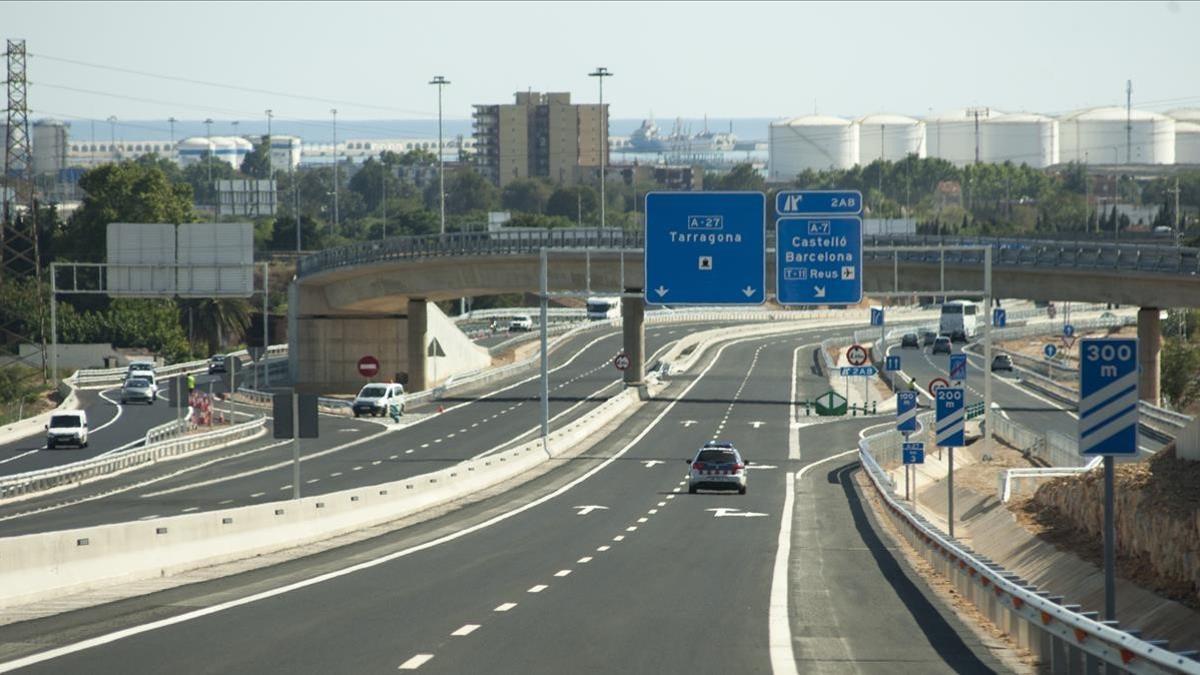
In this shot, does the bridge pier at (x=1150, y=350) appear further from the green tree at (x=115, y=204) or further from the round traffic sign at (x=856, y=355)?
the green tree at (x=115, y=204)

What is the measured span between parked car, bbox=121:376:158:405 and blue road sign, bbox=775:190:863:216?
47.1 metres

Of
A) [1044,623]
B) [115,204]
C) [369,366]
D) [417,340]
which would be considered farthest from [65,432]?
[115,204]

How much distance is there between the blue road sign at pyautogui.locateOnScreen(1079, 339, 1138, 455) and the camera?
14523 millimetres

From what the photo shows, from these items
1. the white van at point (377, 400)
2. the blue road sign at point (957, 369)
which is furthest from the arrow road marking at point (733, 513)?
the white van at point (377, 400)

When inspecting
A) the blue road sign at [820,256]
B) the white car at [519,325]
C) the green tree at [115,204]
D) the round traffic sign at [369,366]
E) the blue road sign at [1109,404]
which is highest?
the green tree at [115,204]

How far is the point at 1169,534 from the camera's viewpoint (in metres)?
24.4

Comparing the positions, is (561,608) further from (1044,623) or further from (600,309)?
(600,309)

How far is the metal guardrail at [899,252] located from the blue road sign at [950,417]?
27.2 meters

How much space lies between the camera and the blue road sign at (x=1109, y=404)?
14523mm

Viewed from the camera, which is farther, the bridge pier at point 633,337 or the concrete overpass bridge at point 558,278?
the bridge pier at point 633,337

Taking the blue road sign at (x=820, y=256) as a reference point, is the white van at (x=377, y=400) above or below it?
below

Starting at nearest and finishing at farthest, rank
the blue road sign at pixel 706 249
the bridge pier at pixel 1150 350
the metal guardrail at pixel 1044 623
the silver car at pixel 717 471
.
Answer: the metal guardrail at pixel 1044 623 → the silver car at pixel 717 471 → the blue road sign at pixel 706 249 → the bridge pier at pixel 1150 350

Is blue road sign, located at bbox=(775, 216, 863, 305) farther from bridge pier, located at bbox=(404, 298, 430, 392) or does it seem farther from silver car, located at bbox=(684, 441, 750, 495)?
bridge pier, located at bbox=(404, 298, 430, 392)

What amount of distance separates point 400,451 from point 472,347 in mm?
52013
